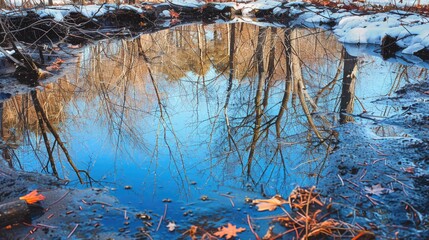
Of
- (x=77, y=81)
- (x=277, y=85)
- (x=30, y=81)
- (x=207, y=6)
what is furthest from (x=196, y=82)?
(x=207, y=6)

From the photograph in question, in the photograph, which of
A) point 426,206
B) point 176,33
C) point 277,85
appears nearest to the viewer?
point 426,206

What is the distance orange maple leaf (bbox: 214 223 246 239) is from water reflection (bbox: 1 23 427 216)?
616 mm

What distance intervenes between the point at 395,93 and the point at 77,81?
526 centimetres

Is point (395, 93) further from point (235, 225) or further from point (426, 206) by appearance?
point (235, 225)

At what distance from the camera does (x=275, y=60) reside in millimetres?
7902

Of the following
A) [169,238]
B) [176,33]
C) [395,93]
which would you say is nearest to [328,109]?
[395,93]

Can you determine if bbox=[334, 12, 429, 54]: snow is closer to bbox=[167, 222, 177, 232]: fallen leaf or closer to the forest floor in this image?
the forest floor

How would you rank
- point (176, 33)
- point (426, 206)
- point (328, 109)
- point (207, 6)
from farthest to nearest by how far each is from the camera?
point (207, 6)
point (176, 33)
point (328, 109)
point (426, 206)

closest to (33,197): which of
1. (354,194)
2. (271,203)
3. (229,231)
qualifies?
(229,231)

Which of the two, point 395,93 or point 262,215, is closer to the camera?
point 262,215

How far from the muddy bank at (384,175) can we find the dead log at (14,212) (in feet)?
7.24

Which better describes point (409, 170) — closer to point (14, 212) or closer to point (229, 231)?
point (229, 231)

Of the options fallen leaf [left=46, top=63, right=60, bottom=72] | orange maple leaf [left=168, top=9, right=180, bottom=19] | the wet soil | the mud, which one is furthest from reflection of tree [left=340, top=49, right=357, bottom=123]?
orange maple leaf [left=168, top=9, right=180, bottom=19]

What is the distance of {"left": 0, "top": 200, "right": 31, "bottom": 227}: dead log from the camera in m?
2.50
